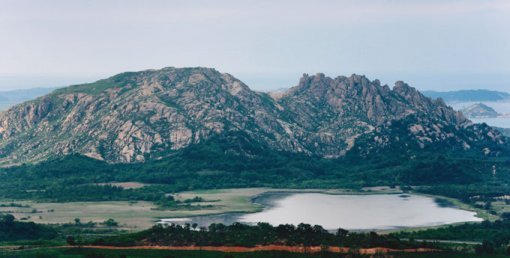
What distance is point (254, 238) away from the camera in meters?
128

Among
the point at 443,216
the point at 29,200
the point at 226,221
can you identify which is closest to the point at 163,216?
the point at 226,221

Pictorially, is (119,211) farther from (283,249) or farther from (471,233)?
(471,233)

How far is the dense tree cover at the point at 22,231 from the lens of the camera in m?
139

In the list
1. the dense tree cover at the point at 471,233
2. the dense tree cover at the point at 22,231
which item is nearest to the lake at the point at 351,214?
the dense tree cover at the point at 471,233

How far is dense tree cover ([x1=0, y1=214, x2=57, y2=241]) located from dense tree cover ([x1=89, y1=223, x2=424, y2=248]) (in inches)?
664

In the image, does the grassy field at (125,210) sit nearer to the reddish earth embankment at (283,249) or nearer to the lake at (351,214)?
the lake at (351,214)

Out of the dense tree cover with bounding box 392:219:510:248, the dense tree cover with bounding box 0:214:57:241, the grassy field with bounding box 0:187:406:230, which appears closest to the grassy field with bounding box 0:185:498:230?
the grassy field with bounding box 0:187:406:230

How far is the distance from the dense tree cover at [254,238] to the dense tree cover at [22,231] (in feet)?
55.3

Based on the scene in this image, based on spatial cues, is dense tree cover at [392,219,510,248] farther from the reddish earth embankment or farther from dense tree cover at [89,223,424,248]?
the reddish earth embankment

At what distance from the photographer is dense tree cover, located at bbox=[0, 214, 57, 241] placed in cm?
13875

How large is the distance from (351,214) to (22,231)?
2544 inches

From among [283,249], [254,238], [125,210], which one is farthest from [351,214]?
[283,249]

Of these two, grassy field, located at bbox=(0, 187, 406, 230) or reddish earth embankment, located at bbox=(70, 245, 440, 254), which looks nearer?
reddish earth embankment, located at bbox=(70, 245, 440, 254)

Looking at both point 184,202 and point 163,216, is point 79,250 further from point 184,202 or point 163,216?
point 184,202
